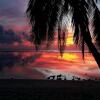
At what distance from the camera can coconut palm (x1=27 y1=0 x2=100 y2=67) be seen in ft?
63.4

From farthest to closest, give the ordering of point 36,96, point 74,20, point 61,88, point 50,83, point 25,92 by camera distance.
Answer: point 50,83
point 61,88
point 25,92
point 36,96
point 74,20

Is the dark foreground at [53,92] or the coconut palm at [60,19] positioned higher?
the coconut palm at [60,19]

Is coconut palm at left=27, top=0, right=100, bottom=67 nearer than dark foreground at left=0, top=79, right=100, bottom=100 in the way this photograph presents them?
Yes

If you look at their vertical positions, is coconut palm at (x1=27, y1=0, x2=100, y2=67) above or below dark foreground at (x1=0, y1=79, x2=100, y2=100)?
above

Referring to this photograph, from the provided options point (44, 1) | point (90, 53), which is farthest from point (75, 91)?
point (44, 1)

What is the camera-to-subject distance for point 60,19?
19.6 metres

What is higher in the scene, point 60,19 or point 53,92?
point 60,19

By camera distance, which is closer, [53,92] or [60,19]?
[60,19]

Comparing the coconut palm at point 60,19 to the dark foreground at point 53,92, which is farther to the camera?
the dark foreground at point 53,92

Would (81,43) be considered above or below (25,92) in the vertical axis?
above

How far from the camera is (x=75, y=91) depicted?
24906 mm

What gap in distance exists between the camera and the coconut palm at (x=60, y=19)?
19328mm

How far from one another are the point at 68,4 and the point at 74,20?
0.85 metres

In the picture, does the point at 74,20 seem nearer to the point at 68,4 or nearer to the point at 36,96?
the point at 68,4
